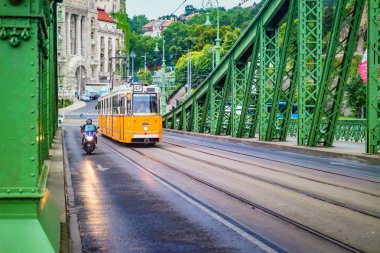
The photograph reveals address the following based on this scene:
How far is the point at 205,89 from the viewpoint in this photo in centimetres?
4497

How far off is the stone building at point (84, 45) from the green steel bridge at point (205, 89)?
80.8 meters

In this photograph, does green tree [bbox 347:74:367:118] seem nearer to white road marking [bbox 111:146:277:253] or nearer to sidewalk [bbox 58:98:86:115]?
white road marking [bbox 111:146:277:253]

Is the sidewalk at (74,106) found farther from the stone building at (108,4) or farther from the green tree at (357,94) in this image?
the stone building at (108,4)

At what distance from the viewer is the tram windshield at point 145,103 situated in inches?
1198

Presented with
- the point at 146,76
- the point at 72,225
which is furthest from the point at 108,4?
the point at 72,225

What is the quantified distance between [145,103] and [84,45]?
12447 cm

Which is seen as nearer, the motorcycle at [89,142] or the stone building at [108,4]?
the motorcycle at [89,142]

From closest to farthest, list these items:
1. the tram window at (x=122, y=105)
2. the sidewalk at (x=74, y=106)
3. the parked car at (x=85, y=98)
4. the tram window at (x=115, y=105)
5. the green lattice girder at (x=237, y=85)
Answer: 1. the tram window at (x=122, y=105)
2. the tram window at (x=115, y=105)
3. the green lattice girder at (x=237, y=85)
4. the sidewalk at (x=74, y=106)
5. the parked car at (x=85, y=98)

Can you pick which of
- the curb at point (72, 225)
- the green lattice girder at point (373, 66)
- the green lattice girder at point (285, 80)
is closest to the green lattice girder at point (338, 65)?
the green lattice girder at point (373, 66)

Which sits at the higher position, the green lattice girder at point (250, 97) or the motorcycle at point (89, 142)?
the green lattice girder at point (250, 97)

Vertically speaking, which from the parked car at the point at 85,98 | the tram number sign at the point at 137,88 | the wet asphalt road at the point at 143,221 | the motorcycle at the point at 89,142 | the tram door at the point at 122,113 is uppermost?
the parked car at the point at 85,98

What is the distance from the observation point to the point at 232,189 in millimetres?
13008

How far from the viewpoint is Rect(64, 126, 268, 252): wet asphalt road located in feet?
24.7

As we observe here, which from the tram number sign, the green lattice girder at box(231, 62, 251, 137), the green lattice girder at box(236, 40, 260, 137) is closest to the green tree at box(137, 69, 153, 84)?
the green lattice girder at box(231, 62, 251, 137)
